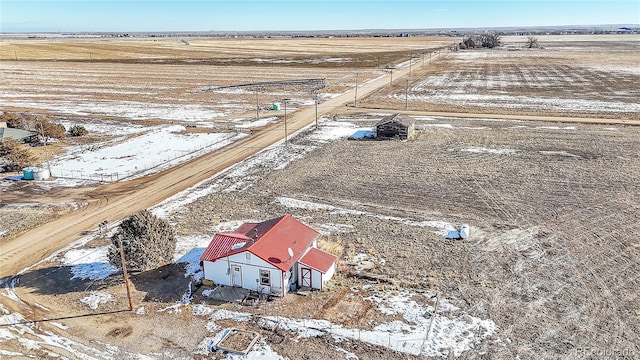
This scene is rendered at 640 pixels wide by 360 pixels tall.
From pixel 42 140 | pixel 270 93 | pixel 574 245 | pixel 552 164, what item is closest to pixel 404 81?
pixel 270 93

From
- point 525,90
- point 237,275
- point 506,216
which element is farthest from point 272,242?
point 525,90

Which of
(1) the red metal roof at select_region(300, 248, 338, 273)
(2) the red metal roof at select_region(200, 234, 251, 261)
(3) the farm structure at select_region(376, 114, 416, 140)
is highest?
(3) the farm structure at select_region(376, 114, 416, 140)

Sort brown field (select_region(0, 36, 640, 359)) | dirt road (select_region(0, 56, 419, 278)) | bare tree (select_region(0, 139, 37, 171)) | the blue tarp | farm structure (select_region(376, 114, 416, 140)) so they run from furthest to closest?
the blue tarp, farm structure (select_region(376, 114, 416, 140)), bare tree (select_region(0, 139, 37, 171)), dirt road (select_region(0, 56, 419, 278)), brown field (select_region(0, 36, 640, 359))

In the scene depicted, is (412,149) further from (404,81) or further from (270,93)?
(404,81)

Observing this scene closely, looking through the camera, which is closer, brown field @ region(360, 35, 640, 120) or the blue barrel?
the blue barrel

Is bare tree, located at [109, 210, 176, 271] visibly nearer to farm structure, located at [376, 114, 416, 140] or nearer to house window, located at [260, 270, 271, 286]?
house window, located at [260, 270, 271, 286]

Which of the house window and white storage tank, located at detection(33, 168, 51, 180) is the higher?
white storage tank, located at detection(33, 168, 51, 180)

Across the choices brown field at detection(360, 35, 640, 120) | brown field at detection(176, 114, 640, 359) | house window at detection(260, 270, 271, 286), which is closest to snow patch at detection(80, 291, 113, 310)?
house window at detection(260, 270, 271, 286)
